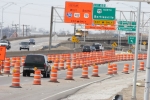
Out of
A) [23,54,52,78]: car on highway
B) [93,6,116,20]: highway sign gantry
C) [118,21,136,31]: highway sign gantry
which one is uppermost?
[93,6,116,20]: highway sign gantry

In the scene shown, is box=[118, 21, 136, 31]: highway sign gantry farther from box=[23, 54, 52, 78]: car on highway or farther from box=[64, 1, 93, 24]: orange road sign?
box=[64, 1, 93, 24]: orange road sign

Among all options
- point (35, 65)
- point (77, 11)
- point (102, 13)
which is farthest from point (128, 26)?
point (77, 11)

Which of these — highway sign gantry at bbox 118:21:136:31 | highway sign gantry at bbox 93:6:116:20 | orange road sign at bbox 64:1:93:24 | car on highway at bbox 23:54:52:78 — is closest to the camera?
highway sign gantry at bbox 118:21:136:31

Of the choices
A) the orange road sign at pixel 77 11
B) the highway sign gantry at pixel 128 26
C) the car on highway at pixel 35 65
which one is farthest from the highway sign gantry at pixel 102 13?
the car on highway at pixel 35 65

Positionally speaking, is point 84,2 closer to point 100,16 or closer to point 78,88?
point 100,16

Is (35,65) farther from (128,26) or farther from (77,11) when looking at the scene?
(77,11)

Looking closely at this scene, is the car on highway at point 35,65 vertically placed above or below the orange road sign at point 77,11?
below

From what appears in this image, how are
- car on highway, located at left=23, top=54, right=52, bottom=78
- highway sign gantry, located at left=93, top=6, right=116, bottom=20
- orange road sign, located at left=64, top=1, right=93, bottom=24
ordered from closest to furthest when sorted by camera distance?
1. car on highway, located at left=23, top=54, right=52, bottom=78
2. highway sign gantry, located at left=93, top=6, right=116, bottom=20
3. orange road sign, located at left=64, top=1, right=93, bottom=24

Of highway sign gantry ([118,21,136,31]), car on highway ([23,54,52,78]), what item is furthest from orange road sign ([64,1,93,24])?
car on highway ([23,54,52,78])

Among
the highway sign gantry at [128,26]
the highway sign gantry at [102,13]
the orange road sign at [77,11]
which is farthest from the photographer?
the orange road sign at [77,11]

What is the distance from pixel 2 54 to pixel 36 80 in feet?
19.3

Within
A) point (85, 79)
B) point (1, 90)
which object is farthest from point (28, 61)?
point (1, 90)

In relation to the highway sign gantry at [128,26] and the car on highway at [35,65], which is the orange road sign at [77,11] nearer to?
the highway sign gantry at [128,26]

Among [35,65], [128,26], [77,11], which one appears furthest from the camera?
[77,11]
